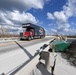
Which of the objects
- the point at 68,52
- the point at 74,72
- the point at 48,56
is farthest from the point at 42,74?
the point at 68,52

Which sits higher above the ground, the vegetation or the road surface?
the road surface

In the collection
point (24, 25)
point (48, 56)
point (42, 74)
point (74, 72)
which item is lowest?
point (74, 72)

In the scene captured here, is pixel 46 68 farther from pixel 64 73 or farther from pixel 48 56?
pixel 64 73

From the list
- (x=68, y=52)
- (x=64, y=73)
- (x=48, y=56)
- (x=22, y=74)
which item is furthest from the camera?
(x=68, y=52)

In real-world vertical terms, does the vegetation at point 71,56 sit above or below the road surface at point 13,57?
below

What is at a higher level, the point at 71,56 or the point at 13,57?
the point at 13,57

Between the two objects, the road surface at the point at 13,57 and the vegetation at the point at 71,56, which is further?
the vegetation at the point at 71,56

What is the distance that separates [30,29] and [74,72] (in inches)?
1123

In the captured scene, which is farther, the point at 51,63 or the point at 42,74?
the point at 51,63

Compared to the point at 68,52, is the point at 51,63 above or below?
above

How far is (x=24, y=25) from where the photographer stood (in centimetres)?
3241

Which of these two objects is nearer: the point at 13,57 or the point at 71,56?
the point at 13,57

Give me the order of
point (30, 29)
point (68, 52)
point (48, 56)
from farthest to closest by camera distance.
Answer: point (30, 29)
point (68, 52)
point (48, 56)

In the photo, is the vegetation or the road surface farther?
the vegetation
